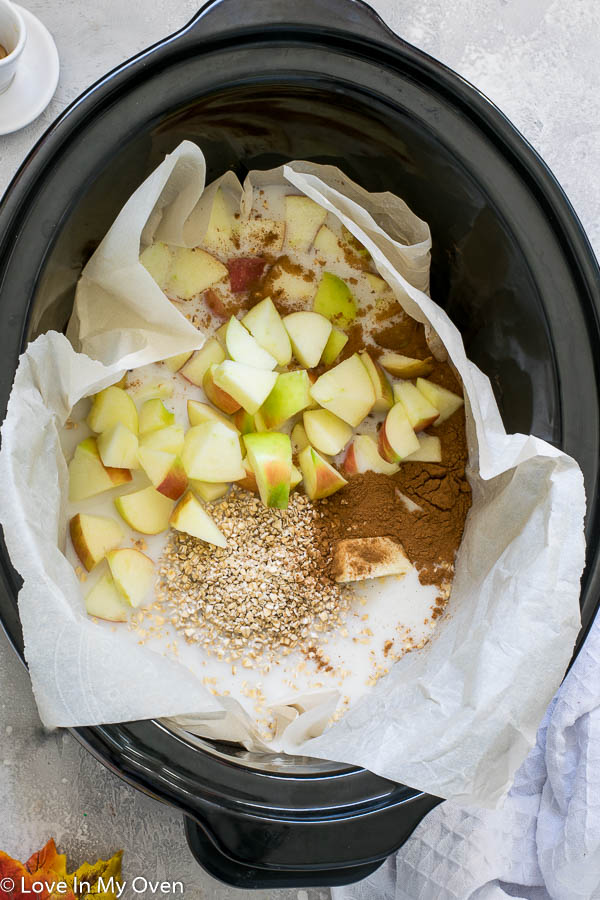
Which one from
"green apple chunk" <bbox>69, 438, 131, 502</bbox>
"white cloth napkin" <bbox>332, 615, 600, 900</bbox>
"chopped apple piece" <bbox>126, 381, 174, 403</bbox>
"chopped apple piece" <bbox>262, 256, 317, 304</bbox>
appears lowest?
"white cloth napkin" <bbox>332, 615, 600, 900</bbox>

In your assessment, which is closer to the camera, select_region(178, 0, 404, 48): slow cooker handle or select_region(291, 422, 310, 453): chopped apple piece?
select_region(178, 0, 404, 48): slow cooker handle

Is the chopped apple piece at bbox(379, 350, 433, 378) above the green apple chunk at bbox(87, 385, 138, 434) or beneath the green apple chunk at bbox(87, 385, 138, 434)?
above

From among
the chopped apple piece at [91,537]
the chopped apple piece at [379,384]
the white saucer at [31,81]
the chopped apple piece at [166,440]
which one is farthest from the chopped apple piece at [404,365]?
the white saucer at [31,81]

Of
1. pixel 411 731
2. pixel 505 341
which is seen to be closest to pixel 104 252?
pixel 505 341

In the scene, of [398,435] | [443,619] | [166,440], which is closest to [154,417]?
[166,440]

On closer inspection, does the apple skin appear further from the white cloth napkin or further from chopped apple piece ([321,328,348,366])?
the white cloth napkin

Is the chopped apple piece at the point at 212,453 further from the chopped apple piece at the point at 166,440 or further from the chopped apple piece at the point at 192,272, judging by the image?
the chopped apple piece at the point at 192,272

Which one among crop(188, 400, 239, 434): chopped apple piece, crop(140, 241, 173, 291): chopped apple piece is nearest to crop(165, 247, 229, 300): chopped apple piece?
crop(140, 241, 173, 291): chopped apple piece
